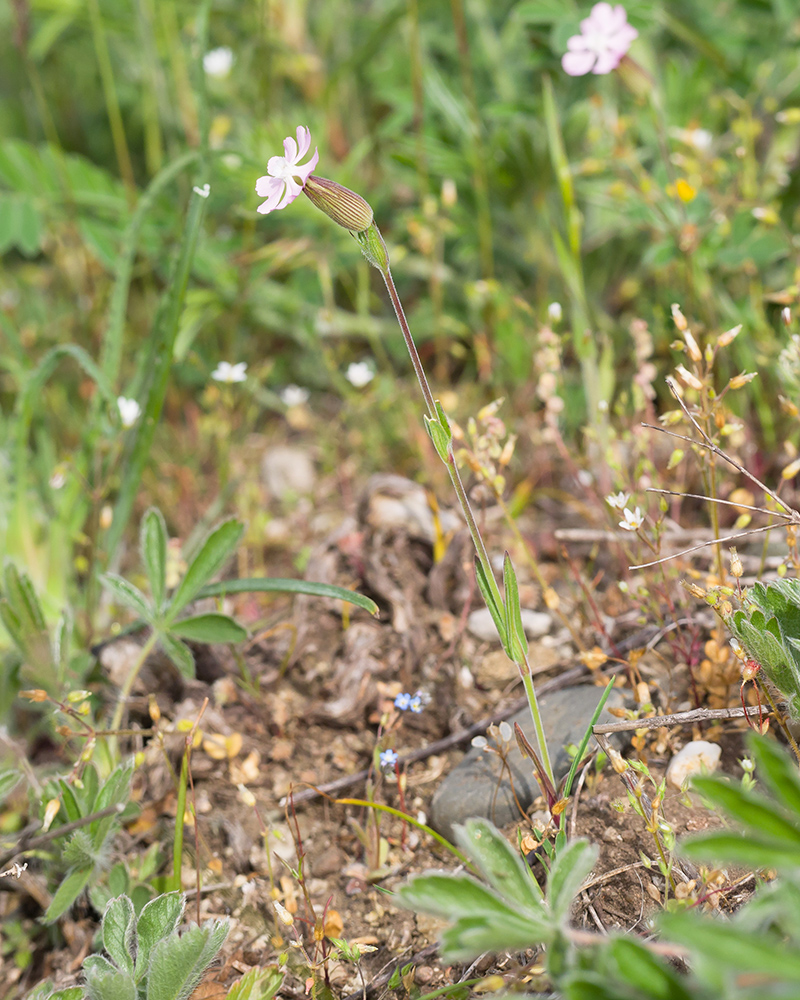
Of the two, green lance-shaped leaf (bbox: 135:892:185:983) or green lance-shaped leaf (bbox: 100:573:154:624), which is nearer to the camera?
green lance-shaped leaf (bbox: 135:892:185:983)

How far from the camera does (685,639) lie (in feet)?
4.82

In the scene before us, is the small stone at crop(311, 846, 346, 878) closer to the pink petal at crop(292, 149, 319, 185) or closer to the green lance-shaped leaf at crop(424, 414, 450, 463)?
the green lance-shaped leaf at crop(424, 414, 450, 463)

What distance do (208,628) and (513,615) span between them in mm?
625

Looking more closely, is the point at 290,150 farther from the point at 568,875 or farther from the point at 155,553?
the point at 568,875

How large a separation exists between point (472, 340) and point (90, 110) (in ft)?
7.08

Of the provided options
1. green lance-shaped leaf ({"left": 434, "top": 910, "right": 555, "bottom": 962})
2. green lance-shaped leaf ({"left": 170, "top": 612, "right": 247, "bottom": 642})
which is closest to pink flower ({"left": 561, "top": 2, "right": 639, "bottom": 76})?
green lance-shaped leaf ({"left": 170, "top": 612, "right": 247, "bottom": 642})

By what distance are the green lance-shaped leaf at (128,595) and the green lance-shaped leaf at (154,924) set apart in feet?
1.63

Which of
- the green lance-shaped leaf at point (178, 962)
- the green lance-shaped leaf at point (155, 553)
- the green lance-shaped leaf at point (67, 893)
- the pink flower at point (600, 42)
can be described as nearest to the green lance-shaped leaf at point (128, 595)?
the green lance-shaped leaf at point (155, 553)

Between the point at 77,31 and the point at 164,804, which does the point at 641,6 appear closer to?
the point at 164,804

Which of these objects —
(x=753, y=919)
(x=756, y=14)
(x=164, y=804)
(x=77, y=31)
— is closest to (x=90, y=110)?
(x=77, y=31)

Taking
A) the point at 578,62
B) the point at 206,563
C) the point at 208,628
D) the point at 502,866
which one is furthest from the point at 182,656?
the point at 578,62

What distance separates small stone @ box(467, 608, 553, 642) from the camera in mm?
1724

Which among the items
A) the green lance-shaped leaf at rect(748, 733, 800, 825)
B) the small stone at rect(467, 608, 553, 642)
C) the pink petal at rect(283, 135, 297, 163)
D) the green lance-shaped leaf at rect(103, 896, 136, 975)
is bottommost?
the small stone at rect(467, 608, 553, 642)

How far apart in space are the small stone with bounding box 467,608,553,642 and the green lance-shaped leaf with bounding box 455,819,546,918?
80cm
